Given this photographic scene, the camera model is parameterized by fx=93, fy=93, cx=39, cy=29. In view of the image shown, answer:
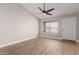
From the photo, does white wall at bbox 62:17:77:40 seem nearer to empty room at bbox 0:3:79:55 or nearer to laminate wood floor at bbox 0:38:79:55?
empty room at bbox 0:3:79:55

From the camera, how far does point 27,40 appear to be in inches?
85.5

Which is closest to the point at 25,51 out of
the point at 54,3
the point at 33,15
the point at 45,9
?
the point at 33,15

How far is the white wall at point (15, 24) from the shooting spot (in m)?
1.99

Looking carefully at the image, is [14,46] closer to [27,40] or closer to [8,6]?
[27,40]

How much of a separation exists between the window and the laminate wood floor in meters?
0.21

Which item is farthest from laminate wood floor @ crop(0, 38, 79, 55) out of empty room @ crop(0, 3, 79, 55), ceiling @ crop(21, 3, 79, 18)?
ceiling @ crop(21, 3, 79, 18)

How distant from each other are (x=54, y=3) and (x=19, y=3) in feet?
2.36

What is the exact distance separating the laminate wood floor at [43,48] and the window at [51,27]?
21 centimetres

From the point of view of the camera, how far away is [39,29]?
2201 mm

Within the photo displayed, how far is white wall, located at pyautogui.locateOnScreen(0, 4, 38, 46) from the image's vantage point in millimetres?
1990

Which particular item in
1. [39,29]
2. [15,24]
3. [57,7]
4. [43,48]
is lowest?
[43,48]

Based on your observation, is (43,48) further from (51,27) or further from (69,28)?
(69,28)

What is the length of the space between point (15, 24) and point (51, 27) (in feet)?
2.73

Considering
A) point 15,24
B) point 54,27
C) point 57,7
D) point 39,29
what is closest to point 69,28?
point 54,27
